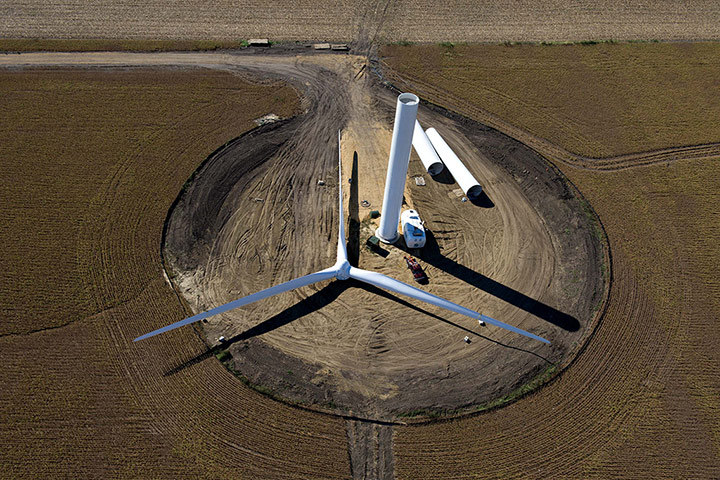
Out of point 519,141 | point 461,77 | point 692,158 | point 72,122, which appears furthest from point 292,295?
point 692,158

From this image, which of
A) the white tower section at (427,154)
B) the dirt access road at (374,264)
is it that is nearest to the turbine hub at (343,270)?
the dirt access road at (374,264)

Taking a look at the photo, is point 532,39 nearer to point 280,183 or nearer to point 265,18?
point 265,18

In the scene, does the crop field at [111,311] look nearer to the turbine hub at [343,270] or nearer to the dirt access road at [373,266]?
the dirt access road at [373,266]

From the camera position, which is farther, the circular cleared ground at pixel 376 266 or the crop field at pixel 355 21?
the crop field at pixel 355 21

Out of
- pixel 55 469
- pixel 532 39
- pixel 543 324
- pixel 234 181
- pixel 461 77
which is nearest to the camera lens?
pixel 55 469

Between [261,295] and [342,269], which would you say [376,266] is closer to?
[342,269]

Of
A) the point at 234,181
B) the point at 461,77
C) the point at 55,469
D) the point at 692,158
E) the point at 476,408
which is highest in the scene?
the point at 461,77

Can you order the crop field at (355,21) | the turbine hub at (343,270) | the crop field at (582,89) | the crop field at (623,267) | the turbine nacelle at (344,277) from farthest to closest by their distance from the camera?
the crop field at (355,21), the crop field at (582,89), the turbine hub at (343,270), the turbine nacelle at (344,277), the crop field at (623,267)

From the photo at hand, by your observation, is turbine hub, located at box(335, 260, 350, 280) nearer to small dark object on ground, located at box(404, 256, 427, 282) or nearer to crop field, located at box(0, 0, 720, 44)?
small dark object on ground, located at box(404, 256, 427, 282)
